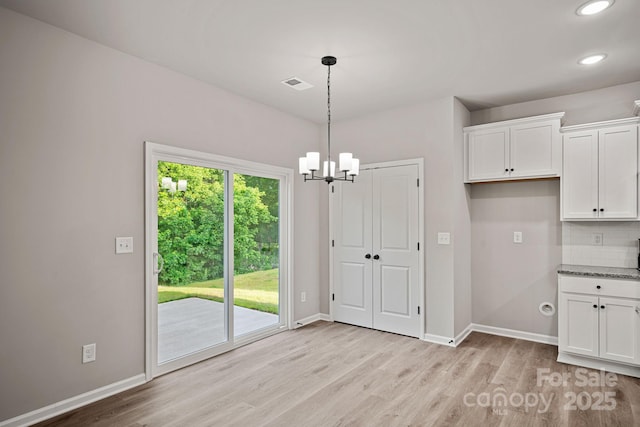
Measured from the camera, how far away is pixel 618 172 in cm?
354

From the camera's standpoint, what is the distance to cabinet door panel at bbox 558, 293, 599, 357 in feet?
11.1

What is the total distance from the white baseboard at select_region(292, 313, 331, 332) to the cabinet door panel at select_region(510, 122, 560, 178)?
299 centimetres

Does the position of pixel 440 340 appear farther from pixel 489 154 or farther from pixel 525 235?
pixel 489 154

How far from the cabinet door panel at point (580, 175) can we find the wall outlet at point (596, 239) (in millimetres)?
344

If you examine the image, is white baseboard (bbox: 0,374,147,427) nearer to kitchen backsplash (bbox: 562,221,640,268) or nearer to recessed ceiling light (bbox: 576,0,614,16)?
recessed ceiling light (bbox: 576,0,614,16)

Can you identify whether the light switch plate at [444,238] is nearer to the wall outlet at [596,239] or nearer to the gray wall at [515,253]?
the gray wall at [515,253]

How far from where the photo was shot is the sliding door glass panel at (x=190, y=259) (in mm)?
3391

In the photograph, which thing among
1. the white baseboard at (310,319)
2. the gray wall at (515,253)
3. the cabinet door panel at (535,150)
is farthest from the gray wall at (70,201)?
the gray wall at (515,253)

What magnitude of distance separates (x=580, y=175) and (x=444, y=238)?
148cm

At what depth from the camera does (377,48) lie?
2.98 m

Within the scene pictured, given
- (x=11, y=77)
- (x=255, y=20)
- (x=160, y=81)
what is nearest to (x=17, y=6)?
(x=11, y=77)

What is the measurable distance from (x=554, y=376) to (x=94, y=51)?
475 centimetres

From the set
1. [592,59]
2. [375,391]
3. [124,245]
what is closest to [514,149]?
[592,59]

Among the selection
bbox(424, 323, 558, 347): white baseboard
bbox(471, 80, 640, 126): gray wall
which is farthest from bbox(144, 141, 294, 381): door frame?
bbox(471, 80, 640, 126): gray wall
